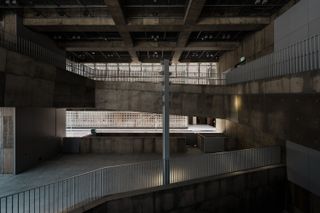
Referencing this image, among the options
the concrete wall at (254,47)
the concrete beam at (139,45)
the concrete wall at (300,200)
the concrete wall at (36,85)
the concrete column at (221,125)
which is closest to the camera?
the concrete wall at (300,200)

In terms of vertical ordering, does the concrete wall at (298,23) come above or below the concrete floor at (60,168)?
above

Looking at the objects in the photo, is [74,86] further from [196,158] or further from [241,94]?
[241,94]

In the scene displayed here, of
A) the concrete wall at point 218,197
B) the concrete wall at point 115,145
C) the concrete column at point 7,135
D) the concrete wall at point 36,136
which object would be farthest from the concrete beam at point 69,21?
the concrete wall at point 218,197

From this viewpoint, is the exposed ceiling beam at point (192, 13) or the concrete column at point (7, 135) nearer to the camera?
the exposed ceiling beam at point (192, 13)

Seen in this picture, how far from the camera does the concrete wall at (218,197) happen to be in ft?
31.2

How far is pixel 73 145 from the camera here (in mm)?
20266

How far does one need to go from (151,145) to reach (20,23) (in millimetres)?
13656

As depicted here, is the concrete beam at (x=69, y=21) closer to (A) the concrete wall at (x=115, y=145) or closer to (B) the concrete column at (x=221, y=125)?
(A) the concrete wall at (x=115, y=145)

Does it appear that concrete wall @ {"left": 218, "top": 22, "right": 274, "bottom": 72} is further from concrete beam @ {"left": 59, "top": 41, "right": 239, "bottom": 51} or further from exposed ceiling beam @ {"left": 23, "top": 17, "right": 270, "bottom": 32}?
concrete beam @ {"left": 59, "top": 41, "right": 239, "bottom": 51}

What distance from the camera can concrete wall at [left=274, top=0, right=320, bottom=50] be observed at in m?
11.6

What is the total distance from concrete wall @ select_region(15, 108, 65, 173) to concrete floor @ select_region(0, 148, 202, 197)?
0.69m

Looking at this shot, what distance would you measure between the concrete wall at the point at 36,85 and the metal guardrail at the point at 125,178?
4293mm

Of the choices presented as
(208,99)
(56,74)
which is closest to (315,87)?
(208,99)

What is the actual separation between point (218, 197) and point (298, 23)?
10422mm
